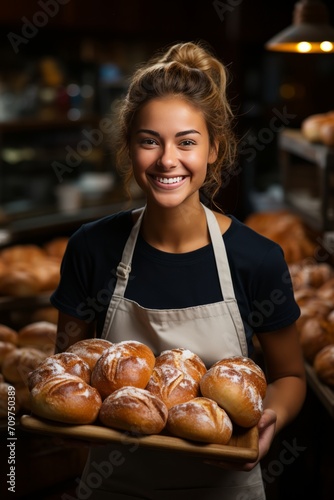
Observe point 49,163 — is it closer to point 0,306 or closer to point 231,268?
point 0,306

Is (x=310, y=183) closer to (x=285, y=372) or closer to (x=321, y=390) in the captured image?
(x=321, y=390)

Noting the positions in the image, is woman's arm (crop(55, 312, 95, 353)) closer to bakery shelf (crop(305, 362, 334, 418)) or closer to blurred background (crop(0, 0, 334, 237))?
bakery shelf (crop(305, 362, 334, 418))

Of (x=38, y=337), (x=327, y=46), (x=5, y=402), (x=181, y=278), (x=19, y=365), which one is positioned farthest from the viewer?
(x=327, y=46)

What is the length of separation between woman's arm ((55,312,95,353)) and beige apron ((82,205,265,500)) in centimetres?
8

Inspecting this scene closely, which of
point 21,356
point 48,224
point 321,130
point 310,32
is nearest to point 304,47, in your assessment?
point 310,32

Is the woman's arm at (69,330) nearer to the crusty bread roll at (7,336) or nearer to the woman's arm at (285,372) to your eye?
the woman's arm at (285,372)

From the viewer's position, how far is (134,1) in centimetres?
494

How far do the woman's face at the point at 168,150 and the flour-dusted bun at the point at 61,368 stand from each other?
1.26ft

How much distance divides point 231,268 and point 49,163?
147 inches

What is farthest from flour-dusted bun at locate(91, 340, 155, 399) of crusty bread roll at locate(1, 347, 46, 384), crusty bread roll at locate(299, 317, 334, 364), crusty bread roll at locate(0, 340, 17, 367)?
crusty bread roll at locate(299, 317, 334, 364)

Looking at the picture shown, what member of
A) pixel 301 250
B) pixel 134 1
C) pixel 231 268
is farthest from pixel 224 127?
pixel 134 1

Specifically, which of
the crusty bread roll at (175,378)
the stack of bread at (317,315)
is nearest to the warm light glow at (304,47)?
the stack of bread at (317,315)

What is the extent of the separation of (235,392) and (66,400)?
34 centimetres

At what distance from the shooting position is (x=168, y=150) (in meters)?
1.60
